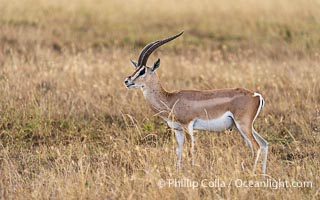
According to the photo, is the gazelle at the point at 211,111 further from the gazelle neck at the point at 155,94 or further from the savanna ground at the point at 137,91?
the savanna ground at the point at 137,91

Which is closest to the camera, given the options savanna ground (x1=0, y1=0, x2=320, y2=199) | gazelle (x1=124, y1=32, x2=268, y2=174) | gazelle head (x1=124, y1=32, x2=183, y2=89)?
savanna ground (x1=0, y1=0, x2=320, y2=199)

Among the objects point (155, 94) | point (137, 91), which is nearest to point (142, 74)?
point (155, 94)

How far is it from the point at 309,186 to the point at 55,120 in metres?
3.39

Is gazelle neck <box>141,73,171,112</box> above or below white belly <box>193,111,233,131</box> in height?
above

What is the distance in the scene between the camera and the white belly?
6.20 m

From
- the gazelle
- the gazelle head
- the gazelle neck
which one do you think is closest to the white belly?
the gazelle

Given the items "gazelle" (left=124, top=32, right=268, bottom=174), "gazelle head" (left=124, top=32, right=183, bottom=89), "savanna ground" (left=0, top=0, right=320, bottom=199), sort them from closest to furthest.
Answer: "savanna ground" (left=0, top=0, right=320, bottom=199) < "gazelle" (left=124, top=32, right=268, bottom=174) < "gazelle head" (left=124, top=32, right=183, bottom=89)

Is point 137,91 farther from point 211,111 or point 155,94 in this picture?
point 211,111

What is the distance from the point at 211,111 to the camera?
244 inches

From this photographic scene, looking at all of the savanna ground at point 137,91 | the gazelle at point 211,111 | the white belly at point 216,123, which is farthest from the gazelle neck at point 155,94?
the white belly at point 216,123

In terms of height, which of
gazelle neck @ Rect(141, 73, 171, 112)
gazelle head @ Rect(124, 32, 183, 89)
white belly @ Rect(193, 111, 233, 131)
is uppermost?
gazelle head @ Rect(124, 32, 183, 89)

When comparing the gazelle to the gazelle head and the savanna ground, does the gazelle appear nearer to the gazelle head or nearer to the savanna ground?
the gazelle head

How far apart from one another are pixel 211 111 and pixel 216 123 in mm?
116

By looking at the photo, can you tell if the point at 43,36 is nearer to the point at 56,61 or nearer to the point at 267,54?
the point at 56,61
